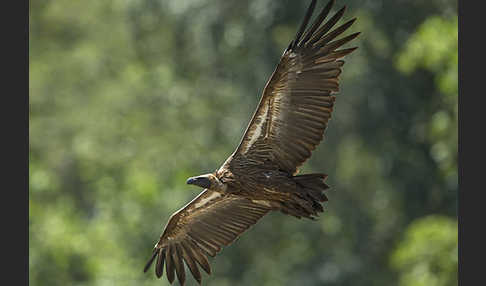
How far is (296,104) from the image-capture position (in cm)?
974

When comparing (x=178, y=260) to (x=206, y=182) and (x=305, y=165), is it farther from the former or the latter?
(x=305, y=165)

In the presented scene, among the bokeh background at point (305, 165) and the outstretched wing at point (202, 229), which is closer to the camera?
the outstretched wing at point (202, 229)

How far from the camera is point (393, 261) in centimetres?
2109

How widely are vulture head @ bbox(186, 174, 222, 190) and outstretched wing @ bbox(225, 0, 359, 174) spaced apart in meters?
0.21

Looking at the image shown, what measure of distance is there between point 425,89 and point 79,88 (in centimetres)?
1521

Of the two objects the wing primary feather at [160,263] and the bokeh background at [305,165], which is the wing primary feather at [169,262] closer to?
the wing primary feather at [160,263]

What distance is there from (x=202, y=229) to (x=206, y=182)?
139cm

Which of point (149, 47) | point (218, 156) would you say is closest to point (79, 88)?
→ point (149, 47)

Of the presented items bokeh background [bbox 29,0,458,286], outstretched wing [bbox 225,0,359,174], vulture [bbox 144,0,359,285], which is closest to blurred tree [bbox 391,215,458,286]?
bokeh background [bbox 29,0,458,286]

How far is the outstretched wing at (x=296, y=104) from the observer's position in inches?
376

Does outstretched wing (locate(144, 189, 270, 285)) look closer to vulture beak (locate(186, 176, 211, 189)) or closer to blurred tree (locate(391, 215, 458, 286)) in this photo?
vulture beak (locate(186, 176, 211, 189))

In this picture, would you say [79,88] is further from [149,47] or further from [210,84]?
[210,84]

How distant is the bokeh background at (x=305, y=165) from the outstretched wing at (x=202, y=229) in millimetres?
7321

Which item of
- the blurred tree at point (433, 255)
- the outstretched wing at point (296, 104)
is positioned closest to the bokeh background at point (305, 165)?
the blurred tree at point (433, 255)
